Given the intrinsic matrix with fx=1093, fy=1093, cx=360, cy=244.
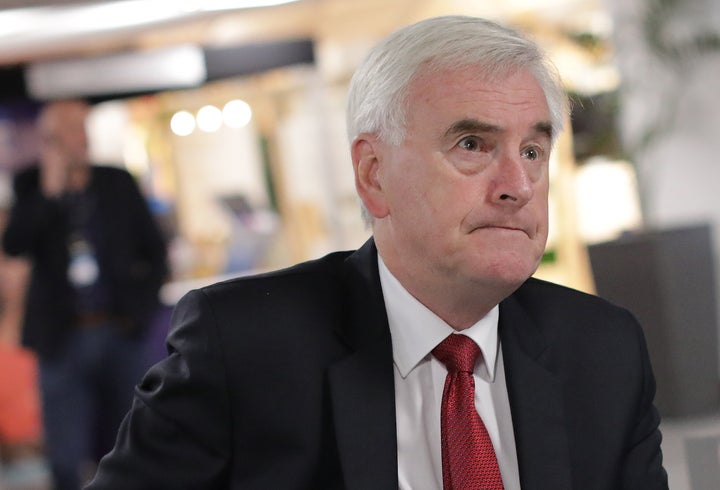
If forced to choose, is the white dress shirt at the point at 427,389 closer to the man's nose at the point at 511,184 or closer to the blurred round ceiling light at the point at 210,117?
the man's nose at the point at 511,184

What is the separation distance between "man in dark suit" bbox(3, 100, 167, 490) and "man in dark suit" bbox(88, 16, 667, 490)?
9.38 feet

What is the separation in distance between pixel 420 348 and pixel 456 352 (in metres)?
0.05

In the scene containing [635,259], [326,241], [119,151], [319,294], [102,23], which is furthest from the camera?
[326,241]

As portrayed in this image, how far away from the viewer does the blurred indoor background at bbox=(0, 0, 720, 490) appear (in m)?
5.14

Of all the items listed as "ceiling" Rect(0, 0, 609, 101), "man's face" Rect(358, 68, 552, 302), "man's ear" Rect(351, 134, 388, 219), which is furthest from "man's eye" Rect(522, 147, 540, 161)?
"ceiling" Rect(0, 0, 609, 101)

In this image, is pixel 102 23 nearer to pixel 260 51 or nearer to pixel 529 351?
pixel 260 51

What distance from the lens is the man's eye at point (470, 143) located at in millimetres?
1419

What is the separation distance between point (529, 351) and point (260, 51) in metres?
4.85

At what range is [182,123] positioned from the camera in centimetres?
626

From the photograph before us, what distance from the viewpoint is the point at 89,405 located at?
4.32m

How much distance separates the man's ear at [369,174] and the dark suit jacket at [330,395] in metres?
0.10

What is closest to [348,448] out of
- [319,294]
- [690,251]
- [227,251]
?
[319,294]

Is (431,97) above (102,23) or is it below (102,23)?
below

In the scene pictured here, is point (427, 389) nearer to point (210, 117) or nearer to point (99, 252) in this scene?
point (99, 252)
